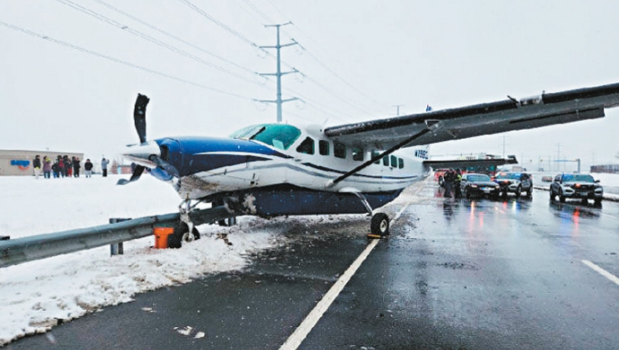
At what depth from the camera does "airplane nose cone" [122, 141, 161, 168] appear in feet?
19.9

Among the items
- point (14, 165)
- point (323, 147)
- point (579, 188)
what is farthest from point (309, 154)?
point (14, 165)

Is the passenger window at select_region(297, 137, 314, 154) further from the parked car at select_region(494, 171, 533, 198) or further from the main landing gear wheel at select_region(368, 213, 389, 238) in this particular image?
the parked car at select_region(494, 171, 533, 198)

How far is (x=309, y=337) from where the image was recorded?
3525mm

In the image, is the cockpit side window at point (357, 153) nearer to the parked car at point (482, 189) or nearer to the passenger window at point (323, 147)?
the passenger window at point (323, 147)

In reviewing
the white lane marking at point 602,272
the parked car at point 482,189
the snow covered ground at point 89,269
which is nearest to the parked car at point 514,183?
the parked car at point 482,189

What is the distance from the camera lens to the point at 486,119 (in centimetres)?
843

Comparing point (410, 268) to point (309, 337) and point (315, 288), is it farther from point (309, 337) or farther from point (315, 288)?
point (309, 337)

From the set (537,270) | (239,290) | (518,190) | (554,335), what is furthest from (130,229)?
(518,190)

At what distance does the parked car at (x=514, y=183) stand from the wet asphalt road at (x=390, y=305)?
62.0ft

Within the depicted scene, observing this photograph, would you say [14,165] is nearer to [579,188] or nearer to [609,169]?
[579,188]

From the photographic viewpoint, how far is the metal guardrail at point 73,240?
14.9 feet

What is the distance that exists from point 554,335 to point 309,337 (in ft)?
7.85

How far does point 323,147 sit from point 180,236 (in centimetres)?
420

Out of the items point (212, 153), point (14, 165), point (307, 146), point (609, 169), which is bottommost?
point (609, 169)
